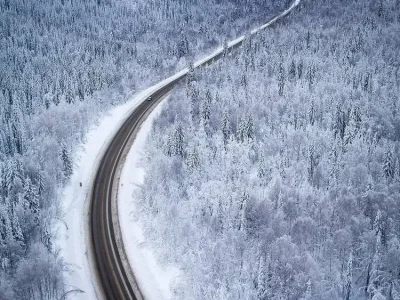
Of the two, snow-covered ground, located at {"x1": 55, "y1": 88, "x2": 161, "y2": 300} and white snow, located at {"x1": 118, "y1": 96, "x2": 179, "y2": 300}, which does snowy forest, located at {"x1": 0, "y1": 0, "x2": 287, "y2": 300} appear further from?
white snow, located at {"x1": 118, "y1": 96, "x2": 179, "y2": 300}

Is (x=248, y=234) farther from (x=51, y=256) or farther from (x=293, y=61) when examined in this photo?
(x=293, y=61)

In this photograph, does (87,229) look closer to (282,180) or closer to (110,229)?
(110,229)

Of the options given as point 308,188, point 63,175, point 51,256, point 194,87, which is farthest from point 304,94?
point 51,256

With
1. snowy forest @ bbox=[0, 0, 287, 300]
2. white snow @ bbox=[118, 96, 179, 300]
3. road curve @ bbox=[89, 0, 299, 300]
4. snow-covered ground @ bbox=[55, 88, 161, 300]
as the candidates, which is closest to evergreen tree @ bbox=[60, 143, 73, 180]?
snowy forest @ bbox=[0, 0, 287, 300]

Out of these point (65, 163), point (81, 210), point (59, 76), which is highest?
point (59, 76)

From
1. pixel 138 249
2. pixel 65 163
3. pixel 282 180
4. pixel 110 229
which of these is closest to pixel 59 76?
pixel 65 163

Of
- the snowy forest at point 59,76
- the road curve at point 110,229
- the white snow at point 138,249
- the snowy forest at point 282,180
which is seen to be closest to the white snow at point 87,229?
the white snow at point 138,249
